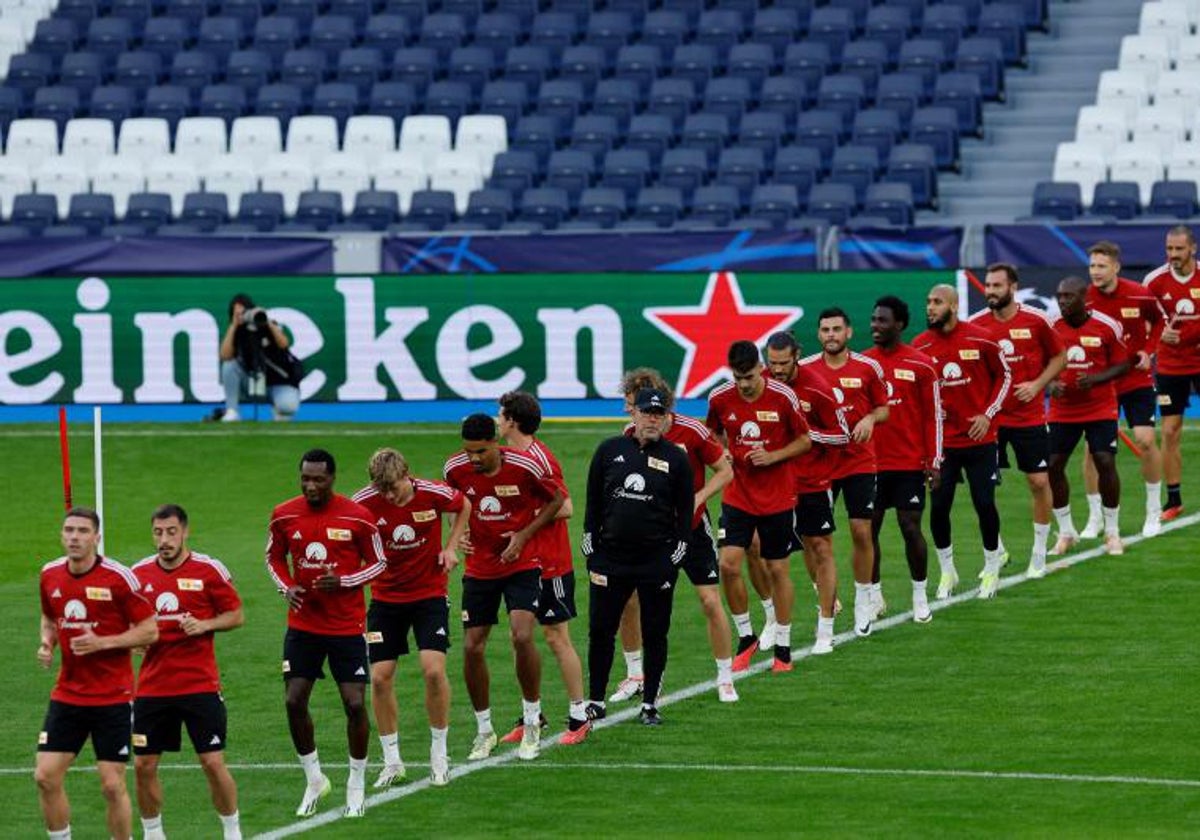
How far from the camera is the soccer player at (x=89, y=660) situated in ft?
43.9

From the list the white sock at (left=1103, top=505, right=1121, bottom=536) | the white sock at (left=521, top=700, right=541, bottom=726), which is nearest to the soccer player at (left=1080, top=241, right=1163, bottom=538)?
the white sock at (left=1103, top=505, right=1121, bottom=536)

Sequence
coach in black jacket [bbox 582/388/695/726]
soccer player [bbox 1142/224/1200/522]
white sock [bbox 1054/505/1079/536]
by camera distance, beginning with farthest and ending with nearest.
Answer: soccer player [bbox 1142/224/1200/522], white sock [bbox 1054/505/1079/536], coach in black jacket [bbox 582/388/695/726]

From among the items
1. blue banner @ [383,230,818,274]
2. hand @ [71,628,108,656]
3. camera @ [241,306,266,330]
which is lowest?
hand @ [71,628,108,656]

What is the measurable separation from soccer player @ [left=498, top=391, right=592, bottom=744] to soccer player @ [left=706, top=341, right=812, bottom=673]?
1.76m

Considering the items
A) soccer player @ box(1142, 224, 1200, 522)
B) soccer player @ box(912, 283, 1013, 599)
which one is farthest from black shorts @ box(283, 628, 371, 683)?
soccer player @ box(1142, 224, 1200, 522)

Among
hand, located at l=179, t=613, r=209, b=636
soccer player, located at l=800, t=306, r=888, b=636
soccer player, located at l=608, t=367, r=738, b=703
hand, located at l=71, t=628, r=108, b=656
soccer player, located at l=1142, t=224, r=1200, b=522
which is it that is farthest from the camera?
soccer player, located at l=1142, t=224, r=1200, b=522

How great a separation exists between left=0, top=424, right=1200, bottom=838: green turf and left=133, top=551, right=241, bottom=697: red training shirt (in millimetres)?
1039

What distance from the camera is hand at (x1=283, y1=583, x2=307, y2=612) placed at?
14.8 m

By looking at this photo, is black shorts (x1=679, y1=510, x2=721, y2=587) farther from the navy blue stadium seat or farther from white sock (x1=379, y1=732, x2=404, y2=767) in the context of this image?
the navy blue stadium seat

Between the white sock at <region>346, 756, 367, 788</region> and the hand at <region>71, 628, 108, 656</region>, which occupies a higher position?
the hand at <region>71, 628, 108, 656</region>

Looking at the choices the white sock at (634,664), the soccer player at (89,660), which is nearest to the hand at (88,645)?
the soccer player at (89,660)

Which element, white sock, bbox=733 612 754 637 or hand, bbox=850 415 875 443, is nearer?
white sock, bbox=733 612 754 637

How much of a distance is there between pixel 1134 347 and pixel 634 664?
22.3 feet

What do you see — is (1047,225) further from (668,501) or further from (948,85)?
(668,501)
